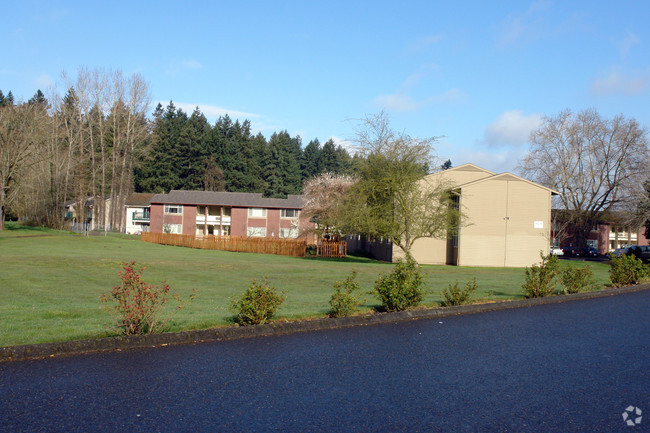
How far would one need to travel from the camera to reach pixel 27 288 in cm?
1747

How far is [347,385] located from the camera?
639cm

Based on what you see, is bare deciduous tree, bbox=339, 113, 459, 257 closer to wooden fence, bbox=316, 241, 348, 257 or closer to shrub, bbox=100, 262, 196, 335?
wooden fence, bbox=316, 241, 348, 257

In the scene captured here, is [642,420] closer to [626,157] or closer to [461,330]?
[461,330]

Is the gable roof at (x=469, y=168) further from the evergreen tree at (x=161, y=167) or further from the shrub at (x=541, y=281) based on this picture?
the evergreen tree at (x=161, y=167)

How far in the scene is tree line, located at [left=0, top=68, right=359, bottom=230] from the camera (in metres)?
64.4

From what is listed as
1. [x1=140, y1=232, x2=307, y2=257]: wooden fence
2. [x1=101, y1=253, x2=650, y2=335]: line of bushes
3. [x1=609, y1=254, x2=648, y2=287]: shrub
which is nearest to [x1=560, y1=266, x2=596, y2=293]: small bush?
[x1=101, y1=253, x2=650, y2=335]: line of bushes

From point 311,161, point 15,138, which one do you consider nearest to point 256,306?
point 15,138

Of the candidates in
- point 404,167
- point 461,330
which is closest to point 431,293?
point 461,330

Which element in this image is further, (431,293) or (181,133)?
(181,133)

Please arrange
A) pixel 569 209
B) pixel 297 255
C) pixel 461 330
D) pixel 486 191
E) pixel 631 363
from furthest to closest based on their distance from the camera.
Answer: pixel 569 209 < pixel 297 255 < pixel 486 191 < pixel 461 330 < pixel 631 363

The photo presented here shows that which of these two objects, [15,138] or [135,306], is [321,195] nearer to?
[15,138]

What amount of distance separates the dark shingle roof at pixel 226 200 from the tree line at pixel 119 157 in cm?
743

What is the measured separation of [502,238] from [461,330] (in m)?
30.9

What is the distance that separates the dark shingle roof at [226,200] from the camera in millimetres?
74062
